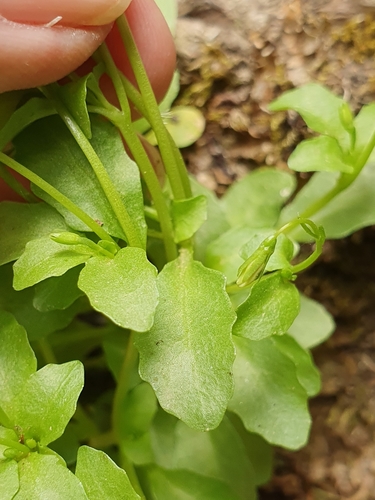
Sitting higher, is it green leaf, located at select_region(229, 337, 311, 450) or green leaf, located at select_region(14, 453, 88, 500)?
green leaf, located at select_region(14, 453, 88, 500)

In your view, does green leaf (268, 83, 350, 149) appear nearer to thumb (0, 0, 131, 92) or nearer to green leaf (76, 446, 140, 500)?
thumb (0, 0, 131, 92)

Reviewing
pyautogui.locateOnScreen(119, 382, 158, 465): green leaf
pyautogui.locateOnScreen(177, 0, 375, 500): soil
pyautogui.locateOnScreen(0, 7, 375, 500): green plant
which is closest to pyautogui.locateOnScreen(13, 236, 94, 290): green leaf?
pyautogui.locateOnScreen(0, 7, 375, 500): green plant

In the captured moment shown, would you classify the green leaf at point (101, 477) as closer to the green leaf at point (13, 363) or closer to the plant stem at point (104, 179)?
the green leaf at point (13, 363)

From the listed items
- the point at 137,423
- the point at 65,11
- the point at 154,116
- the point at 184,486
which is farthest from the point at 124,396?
the point at 65,11

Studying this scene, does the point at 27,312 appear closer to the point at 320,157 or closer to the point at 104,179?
the point at 104,179

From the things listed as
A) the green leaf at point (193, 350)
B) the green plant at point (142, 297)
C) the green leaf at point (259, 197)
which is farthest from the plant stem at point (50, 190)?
the green leaf at point (259, 197)

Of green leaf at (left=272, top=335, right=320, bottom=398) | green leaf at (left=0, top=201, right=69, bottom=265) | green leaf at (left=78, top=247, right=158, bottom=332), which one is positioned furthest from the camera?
green leaf at (left=272, top=335, right=320, bottom=398)

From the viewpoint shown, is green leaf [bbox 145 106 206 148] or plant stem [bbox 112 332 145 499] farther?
green leaf [bbox 145 106 206 148]
